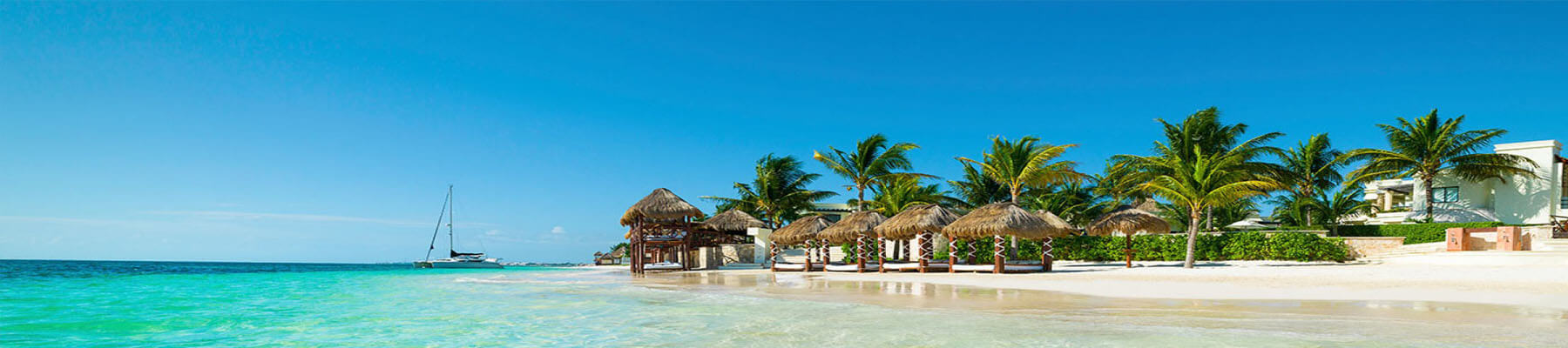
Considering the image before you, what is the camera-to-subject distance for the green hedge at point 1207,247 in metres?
19.6

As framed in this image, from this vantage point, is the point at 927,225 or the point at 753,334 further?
the point at 927,225

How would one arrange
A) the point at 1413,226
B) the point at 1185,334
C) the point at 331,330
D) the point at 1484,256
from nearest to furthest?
the point at 1185,334 < the point at 331,330 < the point at 1484,256 < the point at 1413,226

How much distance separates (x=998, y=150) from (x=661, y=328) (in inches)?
659

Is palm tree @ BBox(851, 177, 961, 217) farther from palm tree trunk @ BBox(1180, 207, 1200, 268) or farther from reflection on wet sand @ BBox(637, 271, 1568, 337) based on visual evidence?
reflection on wet sand @ BBox(637, 271, 1568, 337)

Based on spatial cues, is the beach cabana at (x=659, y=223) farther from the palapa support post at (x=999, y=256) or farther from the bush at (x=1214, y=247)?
the palapa support post at (x=999, y=256)

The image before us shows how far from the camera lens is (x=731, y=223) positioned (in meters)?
29.8

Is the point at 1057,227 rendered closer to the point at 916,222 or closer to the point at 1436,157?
the point at 916,222

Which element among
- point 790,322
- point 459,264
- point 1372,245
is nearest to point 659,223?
point 790,322

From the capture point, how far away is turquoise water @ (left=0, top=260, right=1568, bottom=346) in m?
6.80

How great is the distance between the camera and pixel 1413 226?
22125mm

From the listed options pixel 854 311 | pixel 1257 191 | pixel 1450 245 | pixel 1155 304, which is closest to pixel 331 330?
pixel 854 311

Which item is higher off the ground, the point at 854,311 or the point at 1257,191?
the point at 1257,191

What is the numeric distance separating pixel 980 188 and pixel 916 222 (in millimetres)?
9805

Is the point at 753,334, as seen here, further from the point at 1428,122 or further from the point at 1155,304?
the point at 1428,122
